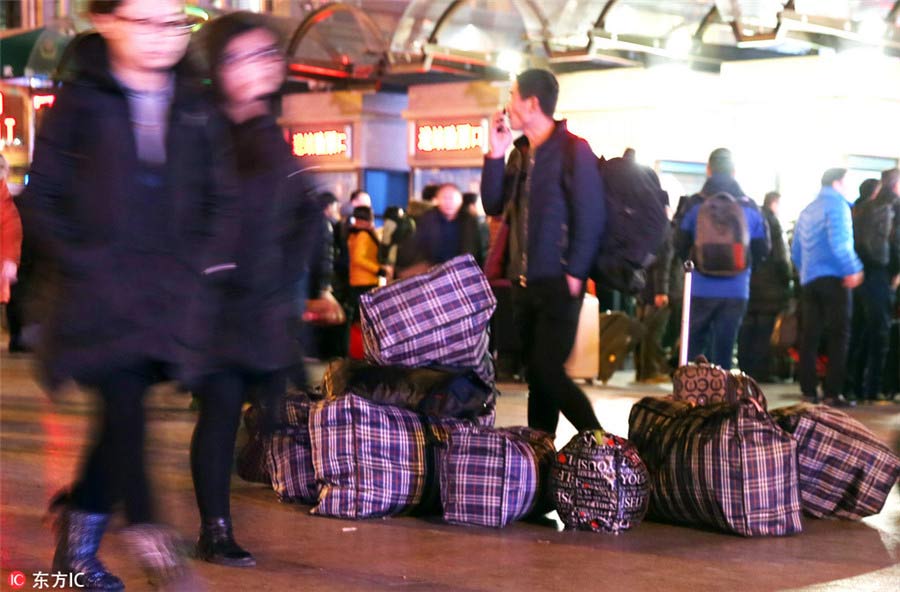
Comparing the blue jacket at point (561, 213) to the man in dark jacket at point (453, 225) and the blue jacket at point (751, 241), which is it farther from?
the man in dark jacket at point (453, 225)

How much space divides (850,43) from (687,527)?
9.04 metres

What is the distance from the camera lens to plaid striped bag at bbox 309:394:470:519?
20.4 feet

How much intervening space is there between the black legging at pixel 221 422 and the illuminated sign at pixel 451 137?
14765 mm

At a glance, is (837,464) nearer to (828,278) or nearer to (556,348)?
(556,348)

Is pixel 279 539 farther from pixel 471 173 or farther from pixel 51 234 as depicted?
pixel 471 173

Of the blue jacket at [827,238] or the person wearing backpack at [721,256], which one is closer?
the person wearing backpack at [721,256]

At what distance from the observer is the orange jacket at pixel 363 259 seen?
596 inches

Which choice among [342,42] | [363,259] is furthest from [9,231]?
[342,42]

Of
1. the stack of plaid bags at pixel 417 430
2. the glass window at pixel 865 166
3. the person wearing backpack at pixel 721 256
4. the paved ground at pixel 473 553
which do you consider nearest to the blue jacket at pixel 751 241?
the person wearing backpack at pixel 721 256

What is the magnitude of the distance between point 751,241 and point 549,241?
4.64 metres

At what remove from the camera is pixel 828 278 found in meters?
11.7

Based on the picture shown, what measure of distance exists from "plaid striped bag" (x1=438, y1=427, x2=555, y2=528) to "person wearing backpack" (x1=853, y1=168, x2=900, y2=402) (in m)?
6.41

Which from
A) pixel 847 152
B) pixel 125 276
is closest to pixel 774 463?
pixel 125 276

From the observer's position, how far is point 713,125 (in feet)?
55.4
